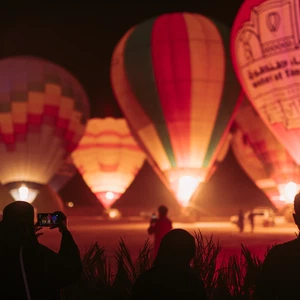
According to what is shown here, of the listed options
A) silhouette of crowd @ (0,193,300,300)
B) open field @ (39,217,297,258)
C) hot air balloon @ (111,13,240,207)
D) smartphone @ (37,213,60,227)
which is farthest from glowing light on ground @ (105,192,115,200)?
silhouette of crowd @ (0,193,300,300)

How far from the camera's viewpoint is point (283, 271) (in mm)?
2902

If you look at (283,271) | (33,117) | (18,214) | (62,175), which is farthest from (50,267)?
(62,175)

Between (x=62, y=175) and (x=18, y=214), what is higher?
(x=62, y=175)

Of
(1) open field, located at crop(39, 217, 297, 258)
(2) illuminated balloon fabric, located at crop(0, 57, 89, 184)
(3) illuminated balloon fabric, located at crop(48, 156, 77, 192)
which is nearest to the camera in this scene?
(1) open field, located at crop(39, 217, 297, 258)

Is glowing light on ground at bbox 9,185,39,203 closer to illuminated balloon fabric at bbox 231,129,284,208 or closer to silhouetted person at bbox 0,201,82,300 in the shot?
illuminated balloon fabric at bbox 231,129,284,208

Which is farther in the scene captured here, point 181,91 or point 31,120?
point 31,120

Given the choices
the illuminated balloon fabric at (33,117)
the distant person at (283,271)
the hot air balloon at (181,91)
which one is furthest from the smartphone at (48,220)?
the illuminated balloon fabric at (33,117)

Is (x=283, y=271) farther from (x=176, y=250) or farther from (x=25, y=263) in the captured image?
(x=25, y=263)

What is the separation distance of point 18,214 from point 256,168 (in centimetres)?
2893

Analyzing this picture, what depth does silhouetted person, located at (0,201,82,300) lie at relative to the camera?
2529mm

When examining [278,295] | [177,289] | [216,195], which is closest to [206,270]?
[278,295]

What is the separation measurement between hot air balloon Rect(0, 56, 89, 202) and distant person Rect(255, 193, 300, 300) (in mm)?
18966

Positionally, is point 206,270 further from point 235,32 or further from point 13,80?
point 13,80

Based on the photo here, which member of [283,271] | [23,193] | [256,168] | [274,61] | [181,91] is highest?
[181,91]
